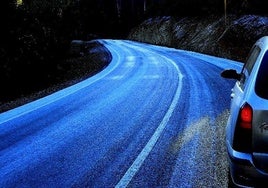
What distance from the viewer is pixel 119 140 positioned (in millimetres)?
7484

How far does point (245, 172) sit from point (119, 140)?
3770 mm

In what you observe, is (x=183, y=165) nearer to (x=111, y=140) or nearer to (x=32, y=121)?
(x=111, y=140)

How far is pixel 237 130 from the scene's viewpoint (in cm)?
414

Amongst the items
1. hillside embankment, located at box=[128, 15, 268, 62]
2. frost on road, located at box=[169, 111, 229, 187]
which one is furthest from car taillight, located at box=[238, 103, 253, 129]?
hillside embankment, located at box=[128, 15, 268, 62]

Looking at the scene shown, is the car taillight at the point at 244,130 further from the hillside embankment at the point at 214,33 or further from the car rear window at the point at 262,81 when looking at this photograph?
the hillside embankment at the point at 214,33

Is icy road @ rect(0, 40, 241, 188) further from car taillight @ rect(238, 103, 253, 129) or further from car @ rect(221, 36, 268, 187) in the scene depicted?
car taillight @ rect(238, 103, 253, 129)

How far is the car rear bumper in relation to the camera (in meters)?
3.94

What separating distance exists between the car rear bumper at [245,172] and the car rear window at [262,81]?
0.67m

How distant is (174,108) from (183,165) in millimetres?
4280

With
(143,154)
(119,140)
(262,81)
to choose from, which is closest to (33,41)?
(119,140)

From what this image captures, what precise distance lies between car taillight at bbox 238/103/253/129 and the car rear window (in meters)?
0.19

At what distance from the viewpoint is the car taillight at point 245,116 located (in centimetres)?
400

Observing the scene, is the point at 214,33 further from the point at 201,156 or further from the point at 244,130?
the point at 244,130

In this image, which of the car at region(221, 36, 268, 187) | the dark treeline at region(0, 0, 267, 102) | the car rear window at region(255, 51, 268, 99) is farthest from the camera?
the dark treeline at region(0, 0, 267, 102)
